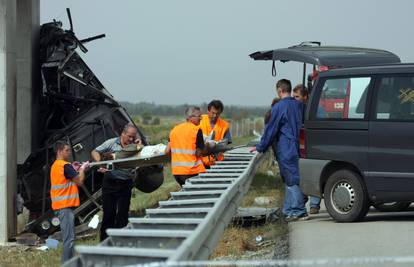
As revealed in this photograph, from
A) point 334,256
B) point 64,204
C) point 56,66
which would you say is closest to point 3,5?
point 56,66

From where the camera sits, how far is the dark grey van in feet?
32.6

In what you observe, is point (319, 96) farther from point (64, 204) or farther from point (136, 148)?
point (64, 204)

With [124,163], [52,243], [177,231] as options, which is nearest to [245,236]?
[124,163]

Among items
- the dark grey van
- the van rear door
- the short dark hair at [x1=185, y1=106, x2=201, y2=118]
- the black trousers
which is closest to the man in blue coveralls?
the dark grey van

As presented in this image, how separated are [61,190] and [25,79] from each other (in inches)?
297

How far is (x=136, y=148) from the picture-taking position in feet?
37.2

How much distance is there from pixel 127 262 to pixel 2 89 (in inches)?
364

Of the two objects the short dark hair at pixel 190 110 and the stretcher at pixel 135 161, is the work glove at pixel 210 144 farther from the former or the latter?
the short dark hair at pixel 190 110

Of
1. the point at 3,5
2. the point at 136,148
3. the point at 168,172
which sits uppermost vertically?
the point at 3,5

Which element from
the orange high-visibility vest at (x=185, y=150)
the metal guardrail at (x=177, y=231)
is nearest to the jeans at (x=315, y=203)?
the orange high-visibility vest at (x=185, y=150)

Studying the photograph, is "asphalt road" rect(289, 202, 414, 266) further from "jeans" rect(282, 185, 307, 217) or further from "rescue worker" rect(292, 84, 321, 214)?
"rescue worker" rect(292, 84, 321, 214)

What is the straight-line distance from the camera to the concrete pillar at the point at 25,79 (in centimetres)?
1669

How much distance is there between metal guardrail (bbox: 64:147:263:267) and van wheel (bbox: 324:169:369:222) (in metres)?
1.77

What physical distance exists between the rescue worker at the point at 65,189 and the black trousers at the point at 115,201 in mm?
1220
